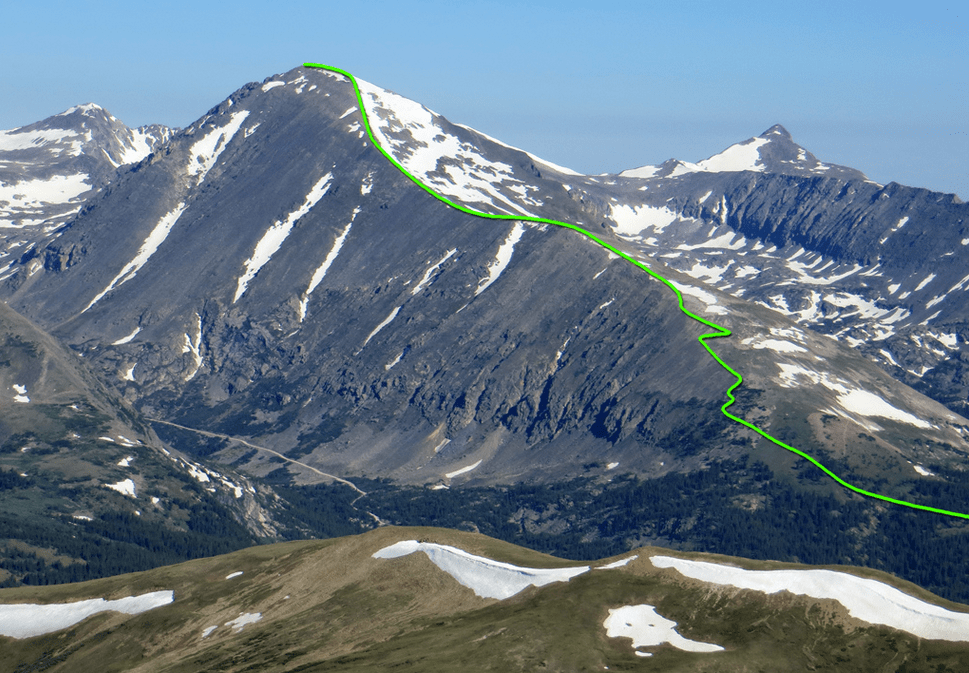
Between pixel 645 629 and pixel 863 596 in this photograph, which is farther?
pixel 645 629

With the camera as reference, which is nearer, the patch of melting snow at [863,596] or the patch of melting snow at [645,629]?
the patch of melting snow at [863,596]

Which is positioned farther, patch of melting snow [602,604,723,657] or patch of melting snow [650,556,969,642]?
patch of melting snow [602,604,723,657]

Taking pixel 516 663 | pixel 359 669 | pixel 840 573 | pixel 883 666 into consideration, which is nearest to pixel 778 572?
pixel 840 573

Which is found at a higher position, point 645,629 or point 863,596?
point 863,596

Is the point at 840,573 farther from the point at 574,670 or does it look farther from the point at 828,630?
the point at 574,670
